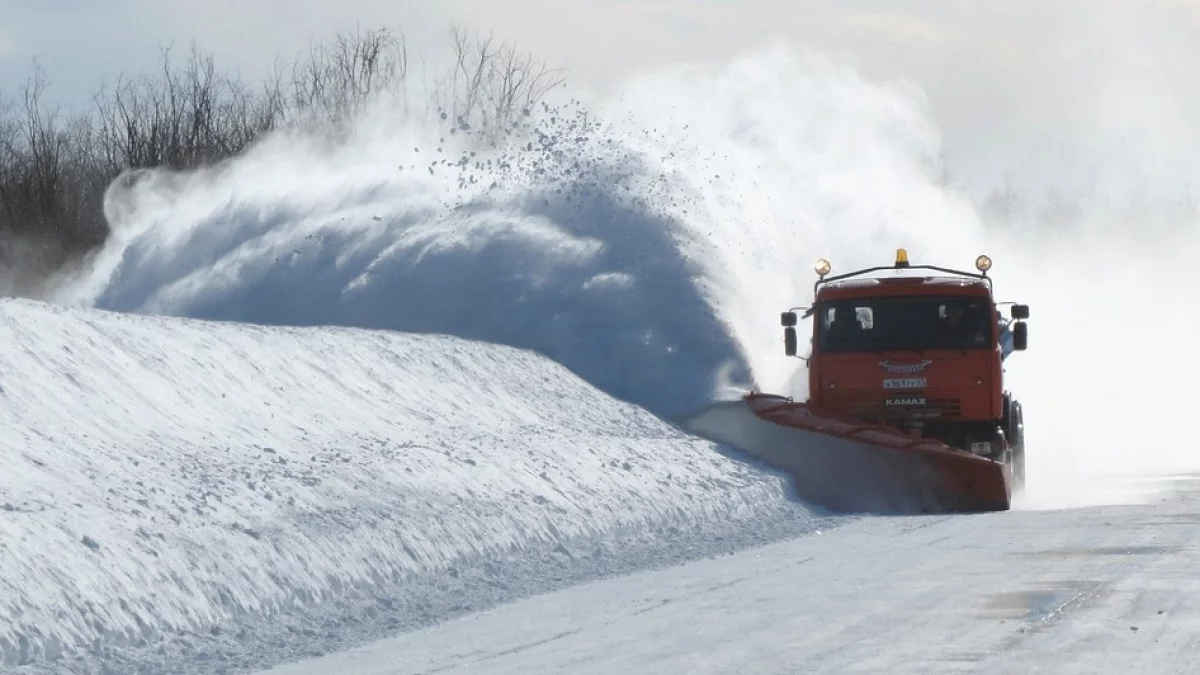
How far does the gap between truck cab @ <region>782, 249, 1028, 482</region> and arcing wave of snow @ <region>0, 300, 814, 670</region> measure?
4.56ft

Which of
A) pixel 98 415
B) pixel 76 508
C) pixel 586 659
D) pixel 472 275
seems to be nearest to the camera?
pixel 586 659

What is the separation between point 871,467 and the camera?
645 inches

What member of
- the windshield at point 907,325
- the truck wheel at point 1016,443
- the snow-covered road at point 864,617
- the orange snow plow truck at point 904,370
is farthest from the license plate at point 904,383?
the snow-covered road at point 864,617

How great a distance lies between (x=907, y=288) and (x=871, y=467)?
7.50 ft

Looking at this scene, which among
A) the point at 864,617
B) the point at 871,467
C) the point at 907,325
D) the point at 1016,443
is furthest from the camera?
the point at 1016,443

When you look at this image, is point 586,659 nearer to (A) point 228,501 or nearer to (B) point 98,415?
(A) point 228,501

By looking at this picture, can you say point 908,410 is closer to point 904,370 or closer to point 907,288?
point 904,370

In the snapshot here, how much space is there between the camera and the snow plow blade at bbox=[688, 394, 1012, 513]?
1595cm

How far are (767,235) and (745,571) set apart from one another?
1353 centimetres

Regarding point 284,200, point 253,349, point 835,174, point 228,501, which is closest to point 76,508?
point 228,501

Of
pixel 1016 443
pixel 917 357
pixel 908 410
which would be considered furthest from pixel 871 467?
pixel 1016 443

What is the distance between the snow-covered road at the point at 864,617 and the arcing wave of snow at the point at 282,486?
0.77 m

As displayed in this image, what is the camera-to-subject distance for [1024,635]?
28.3 feet

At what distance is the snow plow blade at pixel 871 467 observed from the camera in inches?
628
